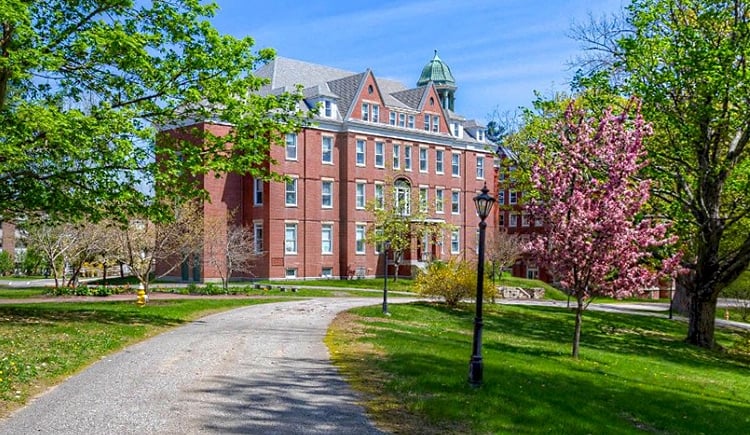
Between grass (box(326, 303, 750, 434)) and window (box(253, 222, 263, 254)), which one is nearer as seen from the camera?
grass (box(326, 303, 750, 434))

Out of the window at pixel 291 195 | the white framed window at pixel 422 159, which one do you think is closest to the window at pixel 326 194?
the window at pixel 291 195

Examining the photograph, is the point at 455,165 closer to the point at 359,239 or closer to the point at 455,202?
the point at 455,202

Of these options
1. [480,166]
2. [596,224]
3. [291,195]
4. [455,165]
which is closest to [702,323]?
[596,224]

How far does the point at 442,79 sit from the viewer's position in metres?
70.3

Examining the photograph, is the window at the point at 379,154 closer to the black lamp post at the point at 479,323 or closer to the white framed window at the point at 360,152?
the white framed window at the point at 360,152

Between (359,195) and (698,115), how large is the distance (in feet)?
110

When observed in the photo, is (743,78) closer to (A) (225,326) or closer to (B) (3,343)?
(A) (225,326)

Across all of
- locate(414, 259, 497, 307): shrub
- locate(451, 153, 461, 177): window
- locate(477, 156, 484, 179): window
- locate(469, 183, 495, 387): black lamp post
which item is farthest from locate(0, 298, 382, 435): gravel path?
locate(477, 156, 484, 179): window

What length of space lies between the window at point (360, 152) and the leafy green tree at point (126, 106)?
3325 cm

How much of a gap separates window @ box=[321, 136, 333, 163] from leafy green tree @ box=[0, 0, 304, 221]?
105ft

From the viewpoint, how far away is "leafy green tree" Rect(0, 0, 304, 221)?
58.9 feet

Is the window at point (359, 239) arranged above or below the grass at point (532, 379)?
above

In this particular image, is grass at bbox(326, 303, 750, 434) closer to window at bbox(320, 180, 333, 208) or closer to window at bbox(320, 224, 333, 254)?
window at bbox(320, 224, 333, 254)

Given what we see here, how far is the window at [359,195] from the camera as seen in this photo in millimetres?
54750
